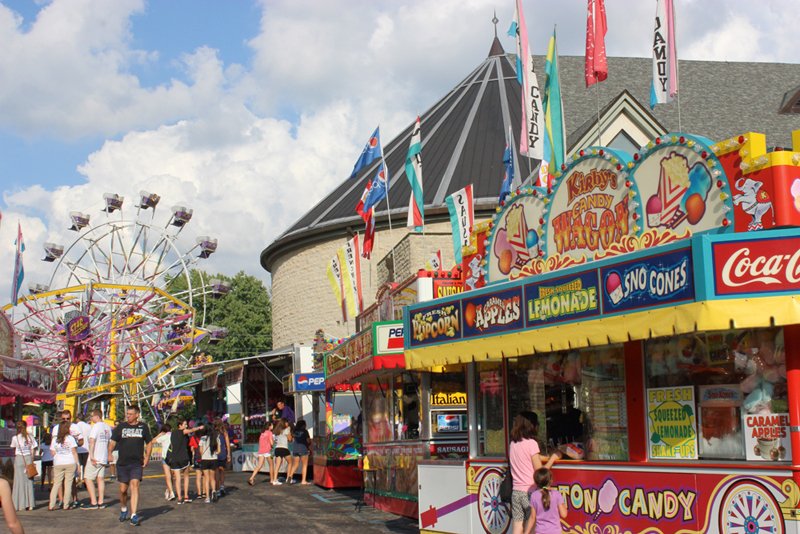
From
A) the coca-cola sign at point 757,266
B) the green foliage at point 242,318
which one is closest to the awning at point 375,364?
the coca-cola sign at point 757,266

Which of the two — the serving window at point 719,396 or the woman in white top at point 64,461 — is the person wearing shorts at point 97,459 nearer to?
the woman in white top at point 64,461

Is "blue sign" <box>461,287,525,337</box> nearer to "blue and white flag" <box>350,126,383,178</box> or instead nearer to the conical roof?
"blue and white flag" <box>350,126,383,178</box>

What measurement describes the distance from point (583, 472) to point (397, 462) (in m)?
6.59

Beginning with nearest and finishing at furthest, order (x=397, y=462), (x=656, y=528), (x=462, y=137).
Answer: (x=656, y=528) < (x=397, y=462) < (x=462, y=137)

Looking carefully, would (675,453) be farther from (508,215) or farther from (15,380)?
(15,380)

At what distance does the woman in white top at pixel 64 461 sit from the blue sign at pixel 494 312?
9.24m

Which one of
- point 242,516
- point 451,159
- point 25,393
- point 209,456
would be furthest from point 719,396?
point 451,159

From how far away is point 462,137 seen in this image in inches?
1444

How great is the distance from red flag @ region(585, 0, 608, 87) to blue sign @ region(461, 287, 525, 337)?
393 centimetres

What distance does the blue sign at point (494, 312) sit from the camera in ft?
35.0

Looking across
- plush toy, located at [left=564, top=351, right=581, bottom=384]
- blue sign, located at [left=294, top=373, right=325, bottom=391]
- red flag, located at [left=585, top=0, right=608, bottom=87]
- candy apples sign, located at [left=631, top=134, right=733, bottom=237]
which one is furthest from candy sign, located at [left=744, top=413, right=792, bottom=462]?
blue sign, located at [left=294, top=373, right=325, bottom=391]

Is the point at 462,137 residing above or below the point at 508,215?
above

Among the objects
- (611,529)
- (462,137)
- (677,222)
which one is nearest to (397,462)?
(611,529)

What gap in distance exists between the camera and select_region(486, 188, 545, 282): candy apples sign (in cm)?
1152
